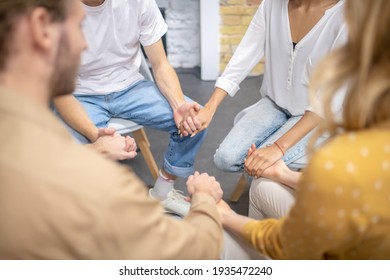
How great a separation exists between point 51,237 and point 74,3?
1.54ft

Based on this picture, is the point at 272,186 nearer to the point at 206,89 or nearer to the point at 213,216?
the point at 213,216

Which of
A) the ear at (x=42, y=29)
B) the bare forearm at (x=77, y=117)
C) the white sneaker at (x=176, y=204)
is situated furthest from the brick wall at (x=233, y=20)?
the ear at (x=42, y=29)

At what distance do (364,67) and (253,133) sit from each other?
3.43 feet

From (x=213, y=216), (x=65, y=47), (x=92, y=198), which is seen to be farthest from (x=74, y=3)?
(x=213, y=216)

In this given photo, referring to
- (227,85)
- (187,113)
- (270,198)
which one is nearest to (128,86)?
(187,113)

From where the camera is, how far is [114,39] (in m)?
1.80

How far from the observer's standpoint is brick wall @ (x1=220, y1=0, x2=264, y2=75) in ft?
9.94

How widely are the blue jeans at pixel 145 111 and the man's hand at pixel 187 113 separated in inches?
1.2

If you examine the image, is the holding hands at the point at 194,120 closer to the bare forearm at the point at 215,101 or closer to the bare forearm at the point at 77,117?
the bare forearm at the point at 215,101

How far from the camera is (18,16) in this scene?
2.68 ft

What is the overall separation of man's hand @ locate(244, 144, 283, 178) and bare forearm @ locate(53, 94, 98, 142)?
1.87ft

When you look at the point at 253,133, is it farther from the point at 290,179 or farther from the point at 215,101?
the point at 290,179

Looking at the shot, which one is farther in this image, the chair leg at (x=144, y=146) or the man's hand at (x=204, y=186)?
the chair leg at (x=144, y=146)

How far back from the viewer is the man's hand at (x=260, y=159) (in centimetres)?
152
